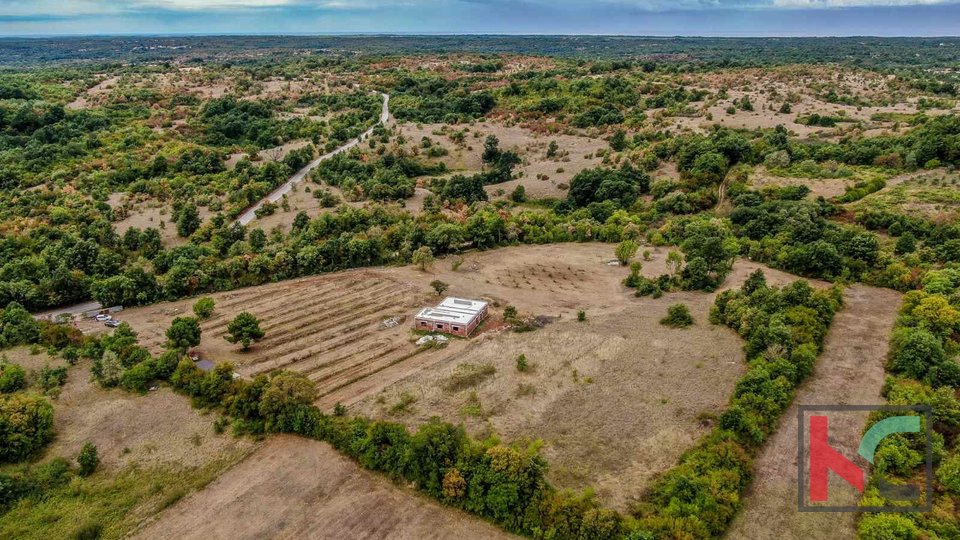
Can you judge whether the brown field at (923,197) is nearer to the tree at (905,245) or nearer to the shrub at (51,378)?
the tree at (905,245)

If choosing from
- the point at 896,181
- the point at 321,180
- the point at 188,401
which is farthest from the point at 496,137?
the point at 188,401

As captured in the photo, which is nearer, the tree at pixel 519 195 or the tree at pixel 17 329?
the tree at pixel 17 329

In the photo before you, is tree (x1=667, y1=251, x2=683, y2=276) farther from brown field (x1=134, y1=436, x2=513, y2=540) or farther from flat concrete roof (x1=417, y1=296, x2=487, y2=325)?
brown field (x1=134, y1=436, x2=513, y2=540)

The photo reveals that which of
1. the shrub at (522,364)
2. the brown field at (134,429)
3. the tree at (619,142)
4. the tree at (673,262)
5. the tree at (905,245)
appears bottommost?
the brown field at (134,429)

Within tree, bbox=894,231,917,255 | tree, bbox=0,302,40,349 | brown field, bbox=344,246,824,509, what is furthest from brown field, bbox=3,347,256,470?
tree, bbox=894,231,917,255

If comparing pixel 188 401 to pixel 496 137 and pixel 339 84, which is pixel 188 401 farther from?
pixel 339 84

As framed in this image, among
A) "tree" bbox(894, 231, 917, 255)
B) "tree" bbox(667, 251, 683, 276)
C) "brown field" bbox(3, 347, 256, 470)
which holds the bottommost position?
"brown field" bbox(3, 347, 256, 470)

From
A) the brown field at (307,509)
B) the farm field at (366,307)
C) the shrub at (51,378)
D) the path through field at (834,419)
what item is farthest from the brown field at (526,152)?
the brown field at (307,509)
